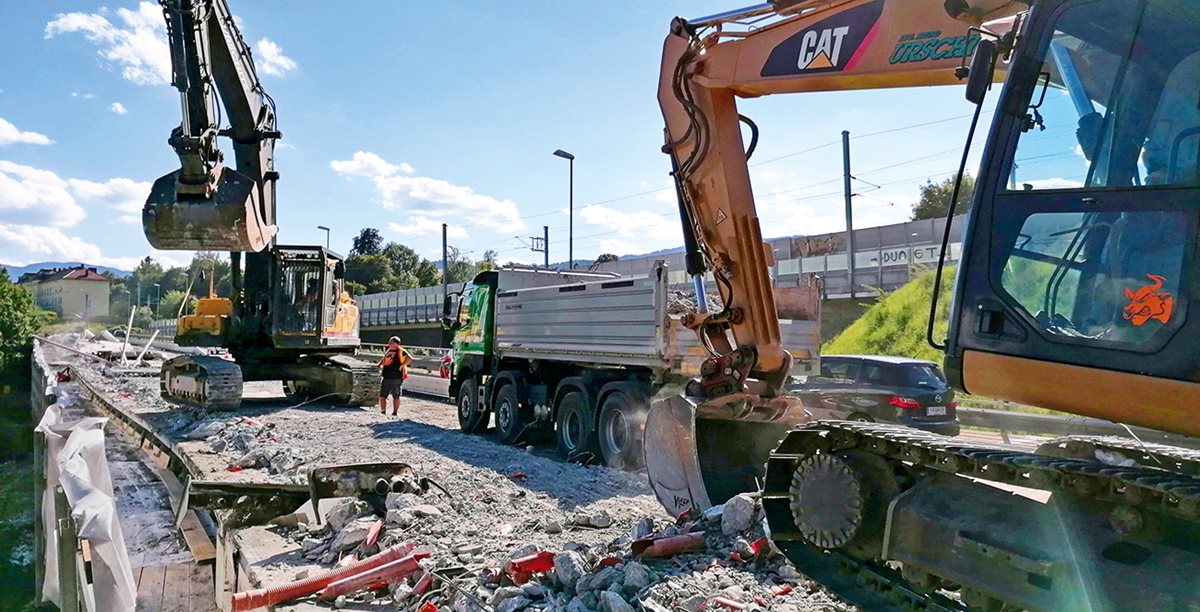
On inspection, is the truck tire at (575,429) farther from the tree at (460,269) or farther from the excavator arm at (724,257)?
the tree at (460,269)

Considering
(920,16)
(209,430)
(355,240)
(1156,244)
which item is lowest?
(209,430)

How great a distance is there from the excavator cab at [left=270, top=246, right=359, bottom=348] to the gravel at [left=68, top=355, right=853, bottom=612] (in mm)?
3782

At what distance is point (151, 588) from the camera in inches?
238

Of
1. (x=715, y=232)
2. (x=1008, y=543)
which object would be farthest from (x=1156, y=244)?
(x=715, y=232)

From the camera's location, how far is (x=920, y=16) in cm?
Result: 466

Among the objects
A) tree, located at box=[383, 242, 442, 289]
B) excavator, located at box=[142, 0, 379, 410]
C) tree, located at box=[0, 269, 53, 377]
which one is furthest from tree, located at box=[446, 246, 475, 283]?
excavator, located at box=[142, 0, 379, 410]

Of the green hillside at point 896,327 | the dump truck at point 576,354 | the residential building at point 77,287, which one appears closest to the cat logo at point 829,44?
the dump truck at point 576,354

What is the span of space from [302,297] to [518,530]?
35.2ft

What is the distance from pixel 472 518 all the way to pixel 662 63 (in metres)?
4.03

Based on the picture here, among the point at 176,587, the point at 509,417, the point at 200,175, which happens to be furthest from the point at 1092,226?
the point at 200,175

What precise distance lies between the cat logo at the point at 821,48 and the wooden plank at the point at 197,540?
5.82 metres

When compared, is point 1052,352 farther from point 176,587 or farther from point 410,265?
point 410,265

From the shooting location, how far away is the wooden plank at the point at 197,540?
21.7 feet

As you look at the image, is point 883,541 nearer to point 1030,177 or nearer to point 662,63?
point 1030,177
